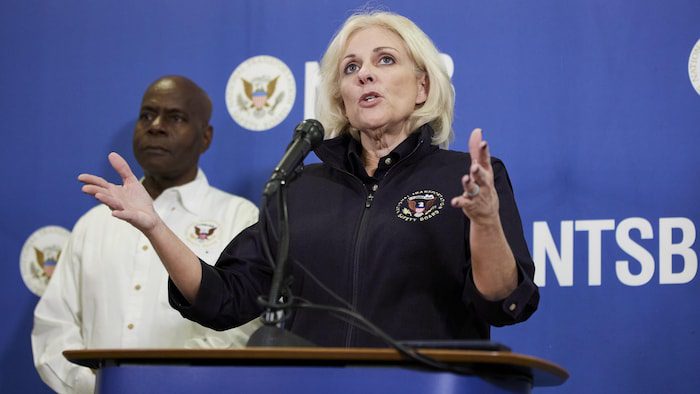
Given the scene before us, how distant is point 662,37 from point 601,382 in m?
1.06

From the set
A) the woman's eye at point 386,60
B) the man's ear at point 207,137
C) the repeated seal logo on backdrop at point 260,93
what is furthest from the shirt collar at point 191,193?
the woman's eye at point 386,60

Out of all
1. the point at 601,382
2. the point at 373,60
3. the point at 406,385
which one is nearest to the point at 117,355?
the point at 406,385

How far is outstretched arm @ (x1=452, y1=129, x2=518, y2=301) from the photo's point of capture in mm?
1699

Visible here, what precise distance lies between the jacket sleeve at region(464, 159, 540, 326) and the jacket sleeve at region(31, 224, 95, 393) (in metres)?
1.63

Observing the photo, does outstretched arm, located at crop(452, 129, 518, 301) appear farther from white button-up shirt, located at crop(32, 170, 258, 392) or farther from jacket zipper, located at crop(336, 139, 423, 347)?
white button-up shirt, located at crop(32, 170, 258, 392)

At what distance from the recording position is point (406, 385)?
57.1 inches

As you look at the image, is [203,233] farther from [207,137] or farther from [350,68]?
[350,68]

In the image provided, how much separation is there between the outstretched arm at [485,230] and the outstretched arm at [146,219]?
59 cm

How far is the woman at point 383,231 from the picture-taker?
1983mm

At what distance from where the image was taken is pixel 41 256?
3725 millimetres

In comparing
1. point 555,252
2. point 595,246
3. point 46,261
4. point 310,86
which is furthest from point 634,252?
point 46,261

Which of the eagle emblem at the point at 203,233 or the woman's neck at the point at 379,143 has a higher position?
the woman's neck at the point at 379,143

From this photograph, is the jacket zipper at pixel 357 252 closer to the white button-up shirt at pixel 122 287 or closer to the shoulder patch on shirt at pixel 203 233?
the white button-up shirt at pixel 122 287

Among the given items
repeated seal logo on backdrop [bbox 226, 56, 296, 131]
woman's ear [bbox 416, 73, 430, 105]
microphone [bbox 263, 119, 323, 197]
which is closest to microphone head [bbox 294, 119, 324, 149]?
microphone [bbox 263, 119, 323, 197]
